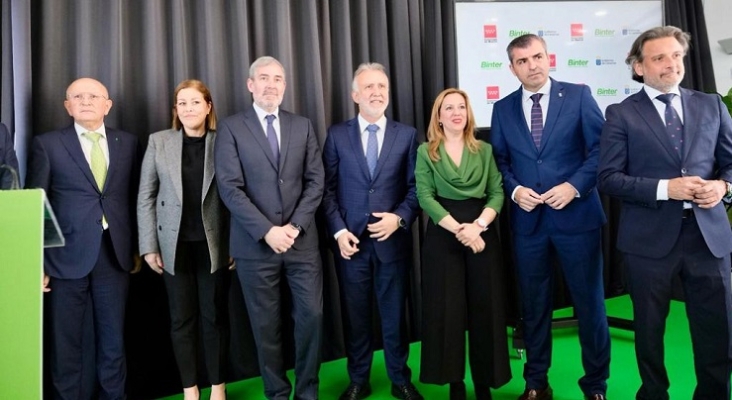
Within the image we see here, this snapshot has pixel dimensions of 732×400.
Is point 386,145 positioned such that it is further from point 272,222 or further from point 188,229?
point 188,229

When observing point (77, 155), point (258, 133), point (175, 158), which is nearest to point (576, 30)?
point (258, 133)

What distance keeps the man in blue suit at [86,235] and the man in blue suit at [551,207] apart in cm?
185

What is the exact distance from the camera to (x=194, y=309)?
2.73 metres

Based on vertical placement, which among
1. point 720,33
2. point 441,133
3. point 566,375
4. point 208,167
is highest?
point 720,33

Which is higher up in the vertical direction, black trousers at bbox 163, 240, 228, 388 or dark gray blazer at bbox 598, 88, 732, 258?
dark gray blazer at bbox 598, 88, 732, 258

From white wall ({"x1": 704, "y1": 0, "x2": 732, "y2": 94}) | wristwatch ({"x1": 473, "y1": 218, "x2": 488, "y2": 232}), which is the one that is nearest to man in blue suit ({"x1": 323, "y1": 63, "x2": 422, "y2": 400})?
wristwatch ({"x1": 473, "y1": 218, "x2": 488, "y2": 232})

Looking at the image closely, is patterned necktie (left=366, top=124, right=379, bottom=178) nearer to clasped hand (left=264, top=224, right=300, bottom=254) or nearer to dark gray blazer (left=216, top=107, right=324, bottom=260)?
dark gray blazer (left=216, top=107, right=324, bottom=260)

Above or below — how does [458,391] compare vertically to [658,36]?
below

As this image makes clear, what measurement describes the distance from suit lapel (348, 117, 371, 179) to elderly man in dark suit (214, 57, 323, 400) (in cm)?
23

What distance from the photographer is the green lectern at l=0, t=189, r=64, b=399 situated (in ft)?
4.68

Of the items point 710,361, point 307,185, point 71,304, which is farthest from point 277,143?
point 710,361

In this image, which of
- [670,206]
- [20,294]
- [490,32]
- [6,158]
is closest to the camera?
[20,294]

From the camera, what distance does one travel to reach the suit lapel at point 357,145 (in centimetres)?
277

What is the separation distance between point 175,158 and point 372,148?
0.95 meters
